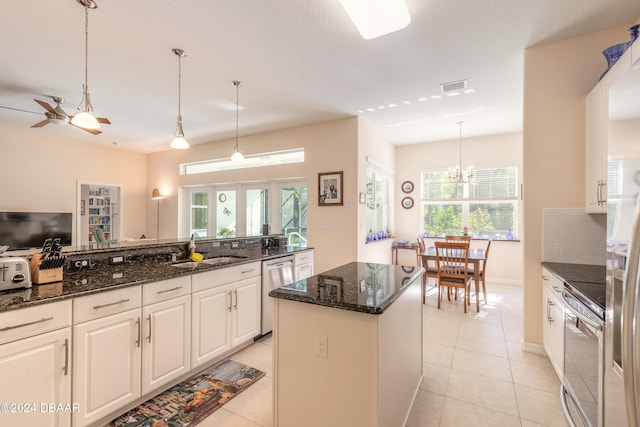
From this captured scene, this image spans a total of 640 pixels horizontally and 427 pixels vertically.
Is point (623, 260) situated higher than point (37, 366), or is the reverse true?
point (623, 260)

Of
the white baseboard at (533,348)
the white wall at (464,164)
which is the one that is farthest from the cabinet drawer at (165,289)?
the white wall at (464,164)

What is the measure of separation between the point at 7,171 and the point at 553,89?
8.11m

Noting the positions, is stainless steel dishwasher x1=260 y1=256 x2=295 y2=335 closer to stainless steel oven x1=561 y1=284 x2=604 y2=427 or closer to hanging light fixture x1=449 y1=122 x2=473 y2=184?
stainless steel oven x1=561 y1=284 x2=604 y2=427

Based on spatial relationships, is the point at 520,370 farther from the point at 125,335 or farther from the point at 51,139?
the point at 51,139

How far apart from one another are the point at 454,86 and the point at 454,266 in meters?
2.39

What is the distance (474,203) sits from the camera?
233 inches

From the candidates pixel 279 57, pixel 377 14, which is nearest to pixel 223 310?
pixel 279 57

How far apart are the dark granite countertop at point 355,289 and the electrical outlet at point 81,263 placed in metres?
1.73

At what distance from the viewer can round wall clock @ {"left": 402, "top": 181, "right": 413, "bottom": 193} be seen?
21.2 ft

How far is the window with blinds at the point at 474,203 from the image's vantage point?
18.5ft

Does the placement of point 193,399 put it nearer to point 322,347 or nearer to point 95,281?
point 95,281

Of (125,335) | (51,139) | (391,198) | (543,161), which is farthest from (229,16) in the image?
(51,139)

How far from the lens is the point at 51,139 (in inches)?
218

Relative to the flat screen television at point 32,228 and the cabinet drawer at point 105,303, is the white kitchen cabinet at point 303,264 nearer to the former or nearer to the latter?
the cabinet drawer at point 105,303
